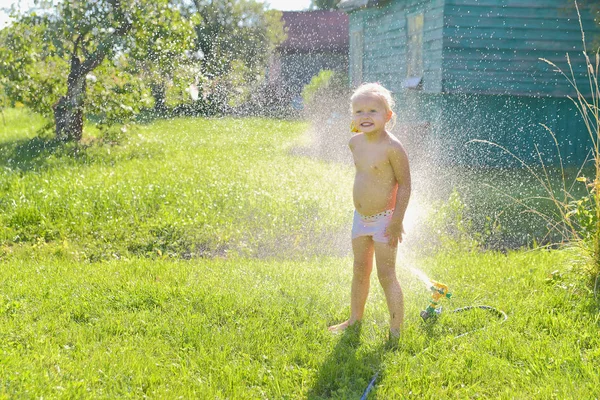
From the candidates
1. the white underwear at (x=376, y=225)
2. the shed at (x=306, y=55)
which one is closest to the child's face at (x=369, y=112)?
the white underwear at (x=376, y=225)

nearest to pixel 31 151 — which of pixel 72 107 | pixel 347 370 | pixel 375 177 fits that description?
pixel 72 107

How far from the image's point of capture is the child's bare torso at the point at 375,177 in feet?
10.9

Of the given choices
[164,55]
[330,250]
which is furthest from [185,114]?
[330,250]

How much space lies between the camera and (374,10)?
14.5 meters

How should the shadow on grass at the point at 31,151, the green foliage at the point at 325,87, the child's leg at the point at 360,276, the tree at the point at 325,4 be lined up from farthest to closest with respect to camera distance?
the tree at the point at 325,4, the green foliage at the point at 325,87, the shadow on grass at the point at 31,151, the child's leg at the point at 360,276

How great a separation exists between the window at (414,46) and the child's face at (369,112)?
27.5ft

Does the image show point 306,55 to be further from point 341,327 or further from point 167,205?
point 341,327

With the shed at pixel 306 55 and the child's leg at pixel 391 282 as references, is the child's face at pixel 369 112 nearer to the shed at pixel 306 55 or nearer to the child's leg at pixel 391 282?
the child's leg at pixel 391 282

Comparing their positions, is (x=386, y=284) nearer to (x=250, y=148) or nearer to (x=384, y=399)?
(x=384, y=399)

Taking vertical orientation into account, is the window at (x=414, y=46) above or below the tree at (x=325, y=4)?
below

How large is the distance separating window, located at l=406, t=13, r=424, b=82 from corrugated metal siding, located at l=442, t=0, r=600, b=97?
115cm

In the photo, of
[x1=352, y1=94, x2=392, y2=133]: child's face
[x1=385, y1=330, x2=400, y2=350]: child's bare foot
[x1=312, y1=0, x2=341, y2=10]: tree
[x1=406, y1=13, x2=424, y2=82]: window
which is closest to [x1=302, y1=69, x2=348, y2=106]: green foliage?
[x1=406, y1=13, x2=424, y2=82]: window

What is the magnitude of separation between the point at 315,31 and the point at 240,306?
3087 cm

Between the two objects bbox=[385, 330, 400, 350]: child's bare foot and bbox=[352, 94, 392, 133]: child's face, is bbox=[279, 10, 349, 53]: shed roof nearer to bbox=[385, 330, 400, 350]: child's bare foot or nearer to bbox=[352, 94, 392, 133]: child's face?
bbox=[352, 94, 392, 133]: child's face
